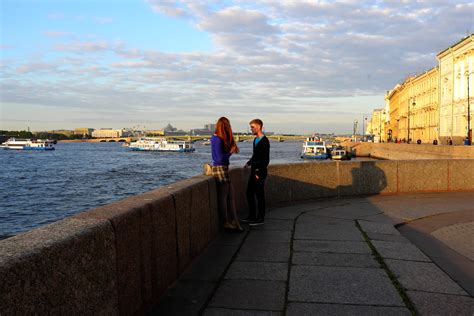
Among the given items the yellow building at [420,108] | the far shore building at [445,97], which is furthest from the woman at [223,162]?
the yellow building at [420,108]

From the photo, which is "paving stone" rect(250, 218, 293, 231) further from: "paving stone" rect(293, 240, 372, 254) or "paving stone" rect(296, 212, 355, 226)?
"paving stone" rect(293, 240, 372, 254)

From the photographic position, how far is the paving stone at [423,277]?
4.46m

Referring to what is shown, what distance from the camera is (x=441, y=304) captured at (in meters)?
4.06

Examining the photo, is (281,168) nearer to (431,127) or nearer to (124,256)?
(124,256)

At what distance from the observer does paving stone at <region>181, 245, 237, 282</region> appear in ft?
16.1

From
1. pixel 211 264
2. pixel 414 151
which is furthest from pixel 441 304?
pixel 414 151

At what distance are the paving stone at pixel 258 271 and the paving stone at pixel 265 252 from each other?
0.18m

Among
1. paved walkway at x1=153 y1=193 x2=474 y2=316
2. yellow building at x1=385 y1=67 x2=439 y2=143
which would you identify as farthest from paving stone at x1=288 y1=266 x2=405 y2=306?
yellow building at x1=385 y1=67 x2=439 y2=143

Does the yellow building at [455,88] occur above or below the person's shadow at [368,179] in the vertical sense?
above

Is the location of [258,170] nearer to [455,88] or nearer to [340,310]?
[340,310]

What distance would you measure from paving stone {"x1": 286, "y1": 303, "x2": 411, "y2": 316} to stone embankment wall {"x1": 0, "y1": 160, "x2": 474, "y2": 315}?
1083 millimetres

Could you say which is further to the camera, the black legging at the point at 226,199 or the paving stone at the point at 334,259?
the black legging at the point at 226,199

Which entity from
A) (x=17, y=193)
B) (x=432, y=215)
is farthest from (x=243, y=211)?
(x=17, y=193)

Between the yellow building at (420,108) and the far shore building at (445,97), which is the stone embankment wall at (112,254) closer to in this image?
the far shore building at (445,97)
